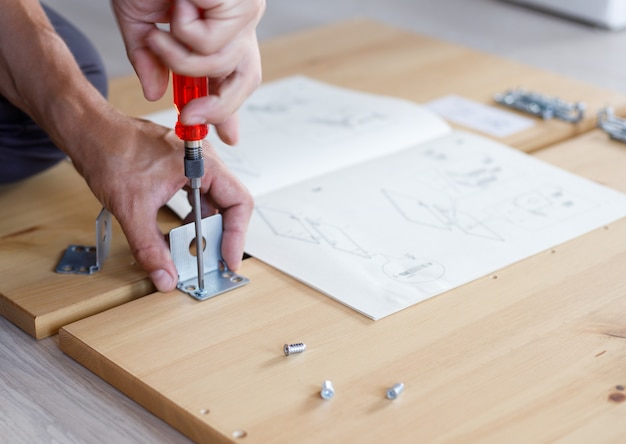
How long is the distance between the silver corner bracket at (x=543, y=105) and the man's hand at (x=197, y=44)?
0.68 m

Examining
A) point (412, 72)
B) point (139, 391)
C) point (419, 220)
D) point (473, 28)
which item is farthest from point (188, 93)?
point (473, 28)

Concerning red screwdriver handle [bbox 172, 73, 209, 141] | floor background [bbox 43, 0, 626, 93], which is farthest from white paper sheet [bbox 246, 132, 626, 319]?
floor background [bbox 43, 0, 626, 93]

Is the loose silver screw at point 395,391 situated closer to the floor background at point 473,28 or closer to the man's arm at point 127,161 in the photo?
the man's arm at point 127,161

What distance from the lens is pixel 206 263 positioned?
105cm

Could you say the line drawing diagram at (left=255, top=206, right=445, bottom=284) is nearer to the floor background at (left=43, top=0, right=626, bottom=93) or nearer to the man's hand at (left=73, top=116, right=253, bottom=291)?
the man's hand at (left=73, top=116, right=253, bottom=291)

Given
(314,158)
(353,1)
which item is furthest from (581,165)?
(353,1)

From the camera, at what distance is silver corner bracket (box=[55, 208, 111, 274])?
1051 millimetres

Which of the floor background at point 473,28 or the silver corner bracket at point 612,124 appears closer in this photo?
the silver corner bracket at point 612,124

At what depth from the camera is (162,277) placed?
101 cm

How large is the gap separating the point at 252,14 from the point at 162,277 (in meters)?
0.30

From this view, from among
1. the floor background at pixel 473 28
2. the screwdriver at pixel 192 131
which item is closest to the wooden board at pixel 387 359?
the screwdriver at pixel 192 131

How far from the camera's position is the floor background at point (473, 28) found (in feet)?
6.39

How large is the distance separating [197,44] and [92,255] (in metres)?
0.37

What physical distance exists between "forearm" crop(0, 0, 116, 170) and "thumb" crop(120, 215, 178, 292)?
0.12 m
